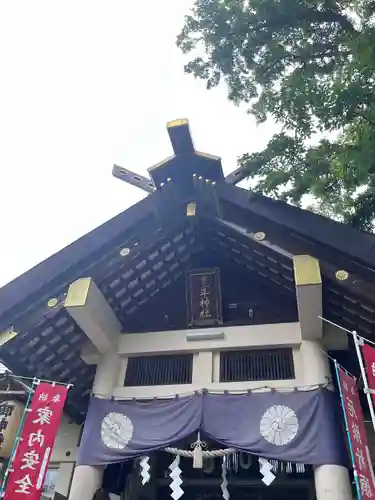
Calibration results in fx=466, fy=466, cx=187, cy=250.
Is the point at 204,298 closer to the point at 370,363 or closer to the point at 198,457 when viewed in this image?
the point at 198,457

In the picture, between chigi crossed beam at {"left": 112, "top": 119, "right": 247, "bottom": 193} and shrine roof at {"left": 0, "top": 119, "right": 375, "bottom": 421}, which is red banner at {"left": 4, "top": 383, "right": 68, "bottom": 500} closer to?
shrine roof at {"left": 0, "top": 119, "right": 375, "bottom": 421}

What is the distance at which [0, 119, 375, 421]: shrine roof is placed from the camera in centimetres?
685

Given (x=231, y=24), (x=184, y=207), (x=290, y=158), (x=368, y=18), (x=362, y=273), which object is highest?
(x=231, y=24)

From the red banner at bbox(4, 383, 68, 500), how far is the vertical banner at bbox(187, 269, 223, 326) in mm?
2352

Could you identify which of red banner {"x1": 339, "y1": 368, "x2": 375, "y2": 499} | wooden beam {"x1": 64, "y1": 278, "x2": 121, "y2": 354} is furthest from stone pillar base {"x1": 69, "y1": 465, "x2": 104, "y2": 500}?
red banner {"x1": 339, "y1": 368, "x2": 375, "y2": 499}

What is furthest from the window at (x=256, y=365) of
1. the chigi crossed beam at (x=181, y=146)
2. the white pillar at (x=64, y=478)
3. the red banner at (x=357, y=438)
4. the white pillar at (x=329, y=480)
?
the white pillar at (x=64, y=478)

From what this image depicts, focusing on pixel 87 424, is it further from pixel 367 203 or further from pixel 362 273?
pixel 367 203

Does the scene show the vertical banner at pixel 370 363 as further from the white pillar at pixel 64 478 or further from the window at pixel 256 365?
the white pillar at pixel 64 478

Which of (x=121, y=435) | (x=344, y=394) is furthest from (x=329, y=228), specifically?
(x=121, y=435)

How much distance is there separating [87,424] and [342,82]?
19.5 feet

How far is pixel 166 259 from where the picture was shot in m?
7.89

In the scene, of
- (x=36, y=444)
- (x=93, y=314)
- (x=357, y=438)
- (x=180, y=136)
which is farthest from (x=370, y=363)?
(x=36, y=444)

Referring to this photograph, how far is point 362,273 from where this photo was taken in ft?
20.2

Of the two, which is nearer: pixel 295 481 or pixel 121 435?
pixel 121 435
